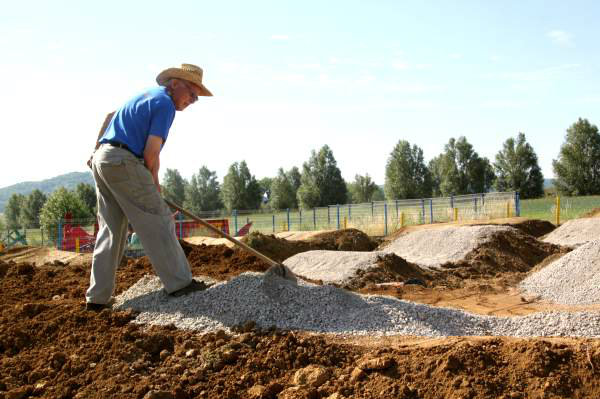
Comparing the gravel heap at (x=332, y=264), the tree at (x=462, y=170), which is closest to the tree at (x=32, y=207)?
the tree at (x=462, y=170)

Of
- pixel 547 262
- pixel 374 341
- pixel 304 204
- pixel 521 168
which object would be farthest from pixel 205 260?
pixel 521 168

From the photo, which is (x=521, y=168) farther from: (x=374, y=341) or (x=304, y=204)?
(x=374, y=341)

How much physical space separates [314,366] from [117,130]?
2.50 metres

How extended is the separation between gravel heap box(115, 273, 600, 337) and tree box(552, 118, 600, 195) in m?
56.9

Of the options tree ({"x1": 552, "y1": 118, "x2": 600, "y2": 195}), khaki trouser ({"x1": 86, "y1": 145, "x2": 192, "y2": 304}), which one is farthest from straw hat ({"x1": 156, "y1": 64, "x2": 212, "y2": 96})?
tree ({"x1": 552, "y1": 118, "x2": 600, "y2": 195})

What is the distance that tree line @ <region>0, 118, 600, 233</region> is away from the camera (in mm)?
56000

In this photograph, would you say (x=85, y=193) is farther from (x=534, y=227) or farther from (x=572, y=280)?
(x=572, y=280)

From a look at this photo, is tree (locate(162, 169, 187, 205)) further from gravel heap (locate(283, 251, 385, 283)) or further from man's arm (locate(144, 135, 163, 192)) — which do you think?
man's arm (locate(144, 135, 163, 192))

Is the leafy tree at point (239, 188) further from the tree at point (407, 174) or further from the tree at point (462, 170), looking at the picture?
the tree at point (462, 170)

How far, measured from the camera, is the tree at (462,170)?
59006 mm

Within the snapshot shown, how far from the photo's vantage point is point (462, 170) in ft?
196

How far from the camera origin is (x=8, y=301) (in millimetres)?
5227

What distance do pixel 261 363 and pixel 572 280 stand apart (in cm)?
629

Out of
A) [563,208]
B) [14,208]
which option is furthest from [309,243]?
[14,208]
